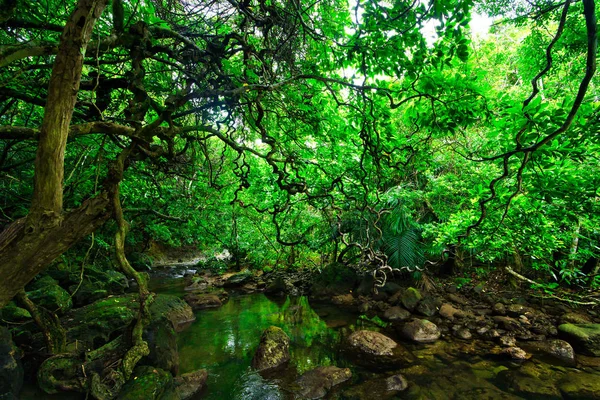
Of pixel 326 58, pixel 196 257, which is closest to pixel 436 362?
pixel 326 58

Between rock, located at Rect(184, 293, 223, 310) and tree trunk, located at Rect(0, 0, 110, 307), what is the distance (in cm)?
758

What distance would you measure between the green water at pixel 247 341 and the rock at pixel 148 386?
0.62m

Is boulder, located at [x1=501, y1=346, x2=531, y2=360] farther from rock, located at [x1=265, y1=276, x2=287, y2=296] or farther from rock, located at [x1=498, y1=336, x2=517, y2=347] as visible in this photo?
rock, located at [x1=265, y1=276, x2=287, y2=296]

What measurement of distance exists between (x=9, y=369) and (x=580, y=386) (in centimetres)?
774

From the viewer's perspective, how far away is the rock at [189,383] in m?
4.22

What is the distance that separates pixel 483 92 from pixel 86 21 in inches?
106

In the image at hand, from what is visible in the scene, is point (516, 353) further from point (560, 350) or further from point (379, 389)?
point (379, 389)

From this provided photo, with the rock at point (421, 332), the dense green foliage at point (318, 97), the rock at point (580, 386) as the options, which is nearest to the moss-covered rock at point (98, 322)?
the dense green foliage at point (318, 97)

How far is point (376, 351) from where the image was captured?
580cm

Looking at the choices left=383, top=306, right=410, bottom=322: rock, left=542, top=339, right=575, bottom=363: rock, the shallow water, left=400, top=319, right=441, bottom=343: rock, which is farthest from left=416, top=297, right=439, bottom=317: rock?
left=542, top=339, right=575, bottom=363: rock

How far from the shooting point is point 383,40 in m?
2.42

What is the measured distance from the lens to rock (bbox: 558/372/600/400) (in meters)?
4.40

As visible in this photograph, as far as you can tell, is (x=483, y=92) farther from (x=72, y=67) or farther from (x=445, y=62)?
(x=72, y=67)

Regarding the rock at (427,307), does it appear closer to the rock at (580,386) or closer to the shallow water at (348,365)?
the shallow water at (348,365)
